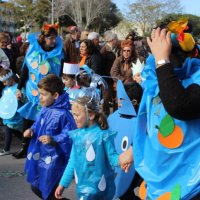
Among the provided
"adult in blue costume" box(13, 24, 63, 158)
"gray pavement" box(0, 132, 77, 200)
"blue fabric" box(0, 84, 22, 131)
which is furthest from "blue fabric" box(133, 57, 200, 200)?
"blue fabric" box(0, 84, 22, 131)

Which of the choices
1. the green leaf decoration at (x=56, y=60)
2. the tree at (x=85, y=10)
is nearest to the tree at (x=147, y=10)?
the tree at (x=85, y=10)

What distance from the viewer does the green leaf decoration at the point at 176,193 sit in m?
2.04

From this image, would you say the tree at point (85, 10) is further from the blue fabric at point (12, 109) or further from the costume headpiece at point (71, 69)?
the costume headpiece at point (71, 69)

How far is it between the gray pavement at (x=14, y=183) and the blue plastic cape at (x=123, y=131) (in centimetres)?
121

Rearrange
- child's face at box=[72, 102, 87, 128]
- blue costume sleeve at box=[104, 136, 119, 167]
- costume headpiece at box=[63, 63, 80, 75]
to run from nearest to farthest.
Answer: blue costume sleeve at box=[104, 136, 119, 167]
child's face at box=[72, 102, 87, 128]
costume headpiece at box=[63, 63, 80, 75]

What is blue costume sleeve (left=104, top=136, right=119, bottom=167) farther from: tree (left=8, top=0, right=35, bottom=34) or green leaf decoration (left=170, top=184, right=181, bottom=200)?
tree (left=8, top=0, right=35, bottom=34)

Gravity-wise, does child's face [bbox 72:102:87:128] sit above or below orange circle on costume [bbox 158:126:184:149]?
below

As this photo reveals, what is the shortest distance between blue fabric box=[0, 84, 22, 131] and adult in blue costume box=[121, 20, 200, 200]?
13.7 ft

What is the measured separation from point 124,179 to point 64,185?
48 cm

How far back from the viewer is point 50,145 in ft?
11.5

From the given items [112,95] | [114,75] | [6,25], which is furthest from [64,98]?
[6,25]

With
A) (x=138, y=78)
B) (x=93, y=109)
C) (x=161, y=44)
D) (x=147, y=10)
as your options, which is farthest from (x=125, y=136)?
(x=147, y=10)

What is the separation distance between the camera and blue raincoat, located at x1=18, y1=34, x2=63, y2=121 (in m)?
5.91

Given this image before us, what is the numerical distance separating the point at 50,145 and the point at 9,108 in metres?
2.81
